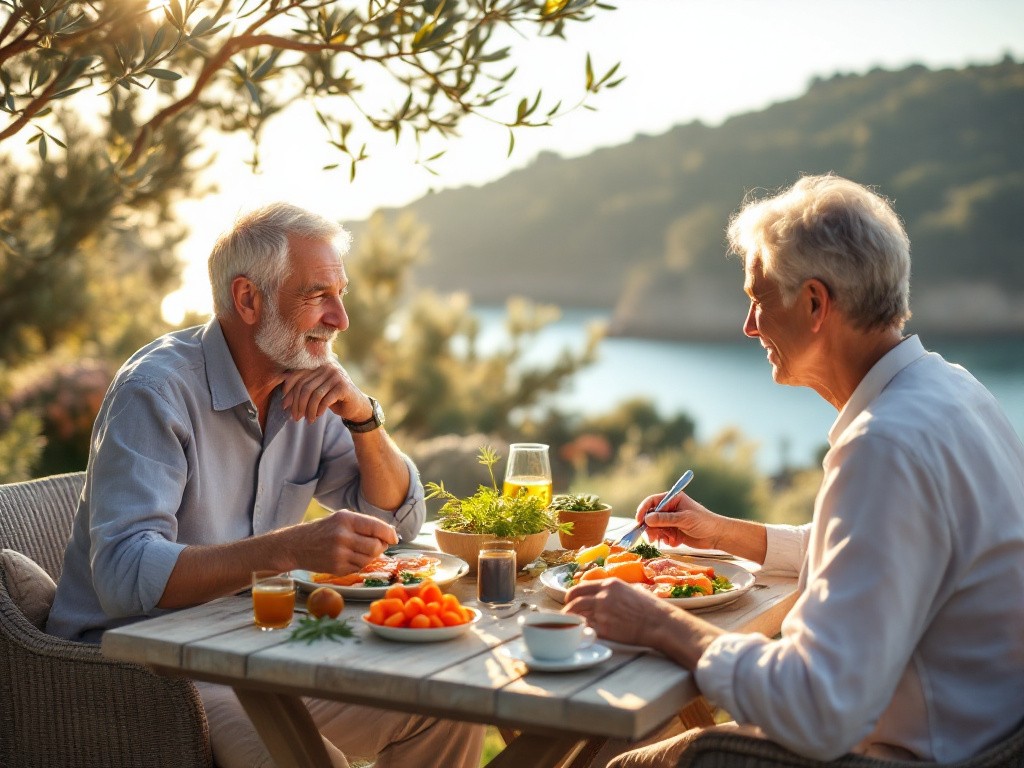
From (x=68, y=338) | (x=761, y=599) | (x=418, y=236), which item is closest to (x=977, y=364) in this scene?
(x=418, y=236)

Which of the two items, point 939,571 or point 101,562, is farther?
A: point 101,562

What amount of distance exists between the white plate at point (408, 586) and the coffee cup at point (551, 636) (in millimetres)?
374

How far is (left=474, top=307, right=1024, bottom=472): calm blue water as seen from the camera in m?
13.9

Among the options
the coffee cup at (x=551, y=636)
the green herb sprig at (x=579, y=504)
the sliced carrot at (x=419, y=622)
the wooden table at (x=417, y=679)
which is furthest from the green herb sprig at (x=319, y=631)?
the green herb sprig at (x=579, y=504)

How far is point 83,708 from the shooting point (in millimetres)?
2252

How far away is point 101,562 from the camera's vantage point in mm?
2201

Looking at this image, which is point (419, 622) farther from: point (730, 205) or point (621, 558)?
point (730, 205)

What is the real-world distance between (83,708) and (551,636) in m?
1.15

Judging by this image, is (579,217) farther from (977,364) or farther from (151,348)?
(151,348)

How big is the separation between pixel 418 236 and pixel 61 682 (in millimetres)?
9189

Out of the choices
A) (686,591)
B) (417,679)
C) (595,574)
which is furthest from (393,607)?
(686,591)

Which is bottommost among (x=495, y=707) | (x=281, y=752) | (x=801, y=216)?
(x=281, y=752)

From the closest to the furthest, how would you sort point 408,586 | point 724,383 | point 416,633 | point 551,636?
point 551,636 → point 416,633 → point 408,586 → point 724,383

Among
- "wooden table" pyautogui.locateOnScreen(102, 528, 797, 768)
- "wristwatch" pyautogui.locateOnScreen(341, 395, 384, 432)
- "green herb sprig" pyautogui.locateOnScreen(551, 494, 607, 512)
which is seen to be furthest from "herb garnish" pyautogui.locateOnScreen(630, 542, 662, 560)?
"wristwatch" pyautogui.locateOnScreen(341, 395, 384, 432)
